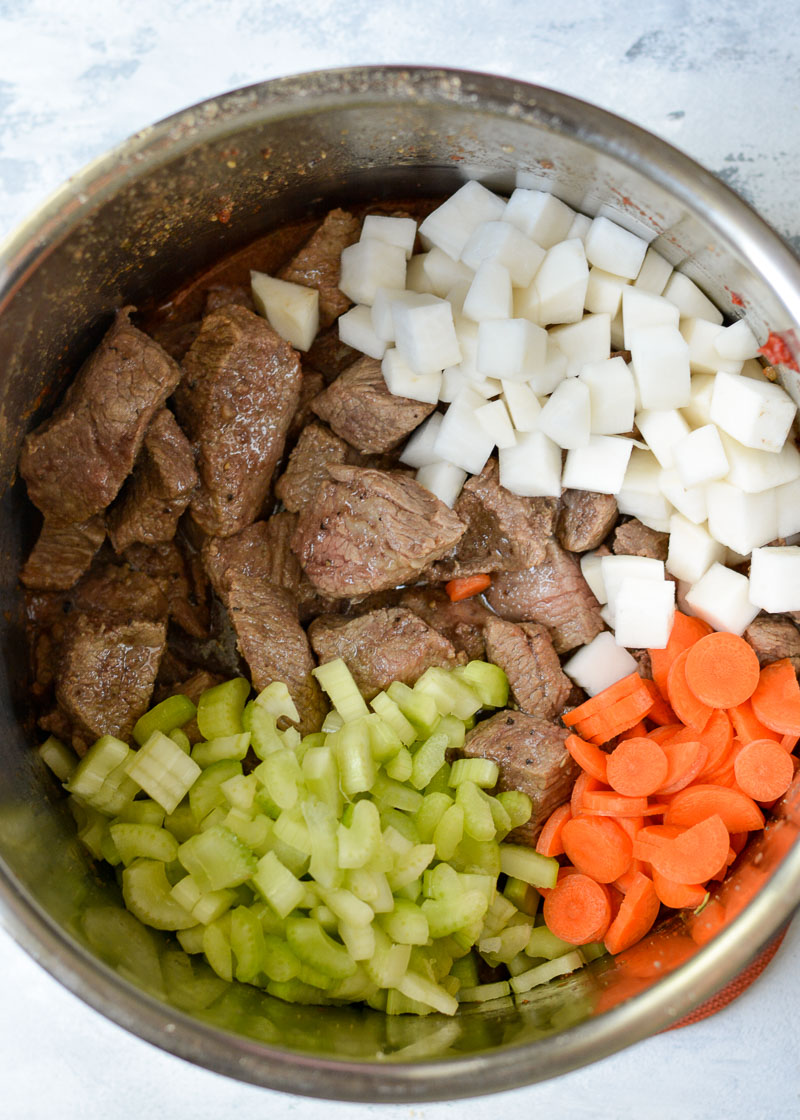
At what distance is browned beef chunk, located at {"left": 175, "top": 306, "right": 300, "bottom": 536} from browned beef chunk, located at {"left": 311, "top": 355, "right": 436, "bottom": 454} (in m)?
0.13

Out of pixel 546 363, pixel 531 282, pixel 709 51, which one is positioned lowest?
pixel 546 363

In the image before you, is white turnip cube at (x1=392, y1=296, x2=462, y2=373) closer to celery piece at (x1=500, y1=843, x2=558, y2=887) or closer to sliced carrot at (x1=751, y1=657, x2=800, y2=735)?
sliced carrot at (x1=751, y1=657, x2=800, y2=735)

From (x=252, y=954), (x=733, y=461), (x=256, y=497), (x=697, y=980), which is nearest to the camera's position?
(x=697, y=980)

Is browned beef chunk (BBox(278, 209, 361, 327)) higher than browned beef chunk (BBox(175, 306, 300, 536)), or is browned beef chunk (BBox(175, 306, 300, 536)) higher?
browned beef chunk (BBox(278, 209, 361, 327))

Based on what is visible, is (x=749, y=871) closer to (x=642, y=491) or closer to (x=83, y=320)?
(x=642, y=491)

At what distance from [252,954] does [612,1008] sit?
914 mm

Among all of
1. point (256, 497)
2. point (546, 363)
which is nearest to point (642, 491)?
point (546, 363)

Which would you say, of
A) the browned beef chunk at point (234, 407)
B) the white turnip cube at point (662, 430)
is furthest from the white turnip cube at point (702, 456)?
the browned beef chunk at point (234, 407)

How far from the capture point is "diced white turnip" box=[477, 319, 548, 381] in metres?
2.42

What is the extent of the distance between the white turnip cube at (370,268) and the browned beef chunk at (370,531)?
0.54 metres

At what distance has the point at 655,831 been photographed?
246 centimetres

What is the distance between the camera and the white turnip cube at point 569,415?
2475 millimetres

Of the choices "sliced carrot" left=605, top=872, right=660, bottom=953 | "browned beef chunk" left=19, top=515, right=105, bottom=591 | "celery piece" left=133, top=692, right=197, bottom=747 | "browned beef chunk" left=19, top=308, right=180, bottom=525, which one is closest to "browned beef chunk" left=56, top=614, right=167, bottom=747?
"celery piece" left=133, top=692, right=197, bottom=747

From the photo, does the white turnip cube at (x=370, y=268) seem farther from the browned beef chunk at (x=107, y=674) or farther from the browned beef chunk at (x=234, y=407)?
the browned beef chunk at (x=107, y=674)
